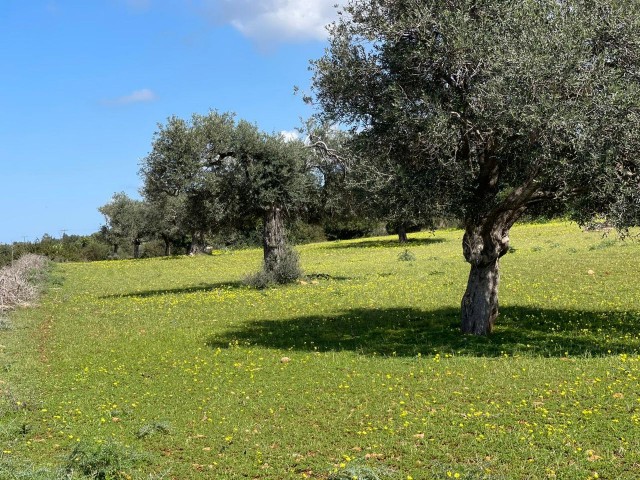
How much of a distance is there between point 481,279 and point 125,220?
7797 cm

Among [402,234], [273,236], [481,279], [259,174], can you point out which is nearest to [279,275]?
[273,236]

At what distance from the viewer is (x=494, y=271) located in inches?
666

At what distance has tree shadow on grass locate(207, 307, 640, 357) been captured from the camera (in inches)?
606

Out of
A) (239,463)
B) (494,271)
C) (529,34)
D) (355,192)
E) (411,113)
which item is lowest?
(239,463)

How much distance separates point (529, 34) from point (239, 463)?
11197mm

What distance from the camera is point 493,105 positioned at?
1379 cm

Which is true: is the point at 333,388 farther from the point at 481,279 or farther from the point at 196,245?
the point at 196,245

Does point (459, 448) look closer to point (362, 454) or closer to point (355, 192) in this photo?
point (362, 454)

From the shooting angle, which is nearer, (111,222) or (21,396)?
(21,396)

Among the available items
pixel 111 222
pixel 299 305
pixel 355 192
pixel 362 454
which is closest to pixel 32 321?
pixel 299 305

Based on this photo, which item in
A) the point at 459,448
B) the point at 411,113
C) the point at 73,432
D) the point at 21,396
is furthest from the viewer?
the point at 411,113

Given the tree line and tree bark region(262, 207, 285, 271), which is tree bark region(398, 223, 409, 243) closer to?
tree bark region(262, 207, 285, 271)

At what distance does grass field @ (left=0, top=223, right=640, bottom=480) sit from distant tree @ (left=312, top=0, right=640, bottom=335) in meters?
3.53

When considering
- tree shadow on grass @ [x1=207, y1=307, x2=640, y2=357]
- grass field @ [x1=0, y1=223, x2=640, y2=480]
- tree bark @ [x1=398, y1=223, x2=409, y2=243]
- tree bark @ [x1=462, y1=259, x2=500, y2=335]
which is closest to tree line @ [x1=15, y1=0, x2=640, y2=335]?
tree bark @ [x1=462, y1=259, x2=500, y2=335]
